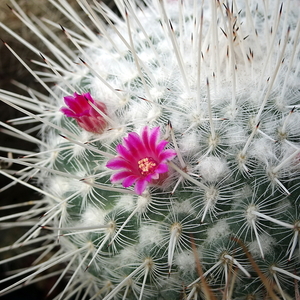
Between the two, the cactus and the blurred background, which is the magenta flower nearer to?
the cactus

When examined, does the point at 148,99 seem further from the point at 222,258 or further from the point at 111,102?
the point at 222,258

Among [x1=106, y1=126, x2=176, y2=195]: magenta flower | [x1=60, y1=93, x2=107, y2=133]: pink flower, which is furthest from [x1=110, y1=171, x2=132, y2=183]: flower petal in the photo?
[x1=60, y1=93, x2=107, y2=133]: pink flower

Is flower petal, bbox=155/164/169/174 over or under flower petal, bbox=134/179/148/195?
over

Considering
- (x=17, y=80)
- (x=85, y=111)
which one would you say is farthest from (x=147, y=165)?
(x=17, y=80)

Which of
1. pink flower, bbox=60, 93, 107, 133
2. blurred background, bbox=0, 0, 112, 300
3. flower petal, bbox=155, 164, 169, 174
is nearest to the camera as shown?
flower petal, bbox=155, 164, 169, 174

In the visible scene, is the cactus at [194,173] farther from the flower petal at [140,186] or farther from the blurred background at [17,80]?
the blurred background at [17,80]

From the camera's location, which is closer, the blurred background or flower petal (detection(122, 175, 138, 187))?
flower petal (detection(122, 175, 138, 187))

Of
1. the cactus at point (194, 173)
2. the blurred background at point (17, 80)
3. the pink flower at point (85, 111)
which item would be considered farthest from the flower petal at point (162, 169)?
the blurred background at point (17, 80)
